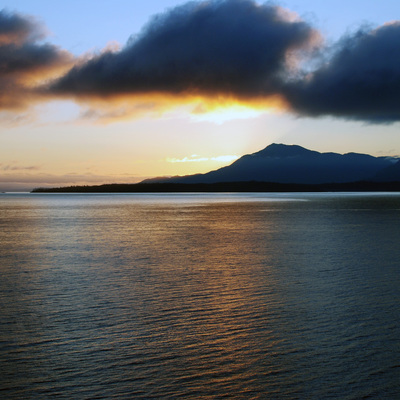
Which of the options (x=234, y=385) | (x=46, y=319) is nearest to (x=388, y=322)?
(x=234, y=385)

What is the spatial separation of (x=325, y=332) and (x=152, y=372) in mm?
4980

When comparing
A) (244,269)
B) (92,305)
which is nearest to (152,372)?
(92,305)

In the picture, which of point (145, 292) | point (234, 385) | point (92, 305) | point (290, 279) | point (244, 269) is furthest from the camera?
point (244, 269)

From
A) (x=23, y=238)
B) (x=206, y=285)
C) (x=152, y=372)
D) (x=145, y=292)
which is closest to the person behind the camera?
(x=152, y=372)

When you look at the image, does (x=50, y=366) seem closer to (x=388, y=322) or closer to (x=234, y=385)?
(x=234, y=385)

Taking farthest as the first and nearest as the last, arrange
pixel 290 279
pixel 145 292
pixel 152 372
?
1. pixel 290 279
2. pixel 145 292
3. pixel 152 372

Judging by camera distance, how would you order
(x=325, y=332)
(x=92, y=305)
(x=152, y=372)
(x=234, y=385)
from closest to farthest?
(x=234, y=385) < (x=152, y=372) < (x=325, y=332) < (x=92, y=305)

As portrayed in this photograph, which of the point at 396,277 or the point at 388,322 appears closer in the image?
the point at 388,322

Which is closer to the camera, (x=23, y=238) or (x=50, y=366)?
(x=50, y=366)

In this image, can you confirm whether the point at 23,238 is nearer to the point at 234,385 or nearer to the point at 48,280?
the point at 48,280

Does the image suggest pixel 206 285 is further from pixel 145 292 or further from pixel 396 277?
pixel 396 277

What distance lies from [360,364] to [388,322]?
11.9 ft

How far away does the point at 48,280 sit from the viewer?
64.6 feet

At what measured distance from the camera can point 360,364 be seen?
9.98m
